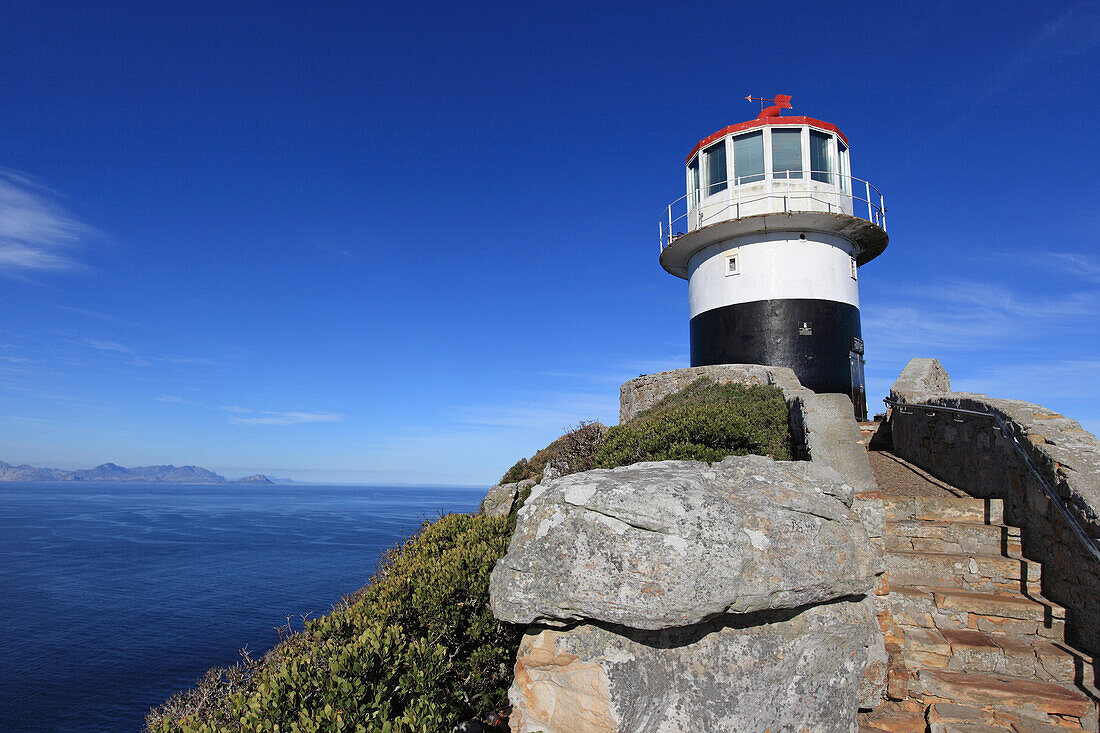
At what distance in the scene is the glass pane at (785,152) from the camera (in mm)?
14680

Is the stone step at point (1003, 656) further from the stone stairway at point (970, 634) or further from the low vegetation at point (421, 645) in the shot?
the low vegetation at point (421, 645)

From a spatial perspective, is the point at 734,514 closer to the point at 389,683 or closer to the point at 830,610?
the point at 830,610

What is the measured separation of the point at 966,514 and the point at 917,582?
129 cm

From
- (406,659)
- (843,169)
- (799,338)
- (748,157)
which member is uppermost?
(748,157)

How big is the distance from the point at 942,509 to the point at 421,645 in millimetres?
5739

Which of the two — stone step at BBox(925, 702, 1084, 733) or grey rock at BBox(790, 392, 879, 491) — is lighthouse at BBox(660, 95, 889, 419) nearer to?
grey rock at BBox(790, 392, 879, 491)

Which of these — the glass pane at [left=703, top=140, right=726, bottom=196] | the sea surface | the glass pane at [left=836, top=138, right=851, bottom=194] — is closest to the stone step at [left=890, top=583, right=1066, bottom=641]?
the sea surface

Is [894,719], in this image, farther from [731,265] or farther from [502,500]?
[731,265]

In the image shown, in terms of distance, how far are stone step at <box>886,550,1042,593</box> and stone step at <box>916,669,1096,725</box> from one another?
1012mm

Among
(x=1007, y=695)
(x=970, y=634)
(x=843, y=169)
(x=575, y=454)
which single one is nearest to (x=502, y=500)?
(x=575, y=454)

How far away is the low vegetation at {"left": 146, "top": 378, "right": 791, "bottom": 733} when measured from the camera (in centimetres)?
348

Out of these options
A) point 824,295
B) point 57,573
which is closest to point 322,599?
point 57,573

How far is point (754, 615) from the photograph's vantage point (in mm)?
3873

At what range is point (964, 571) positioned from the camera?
544 cm
